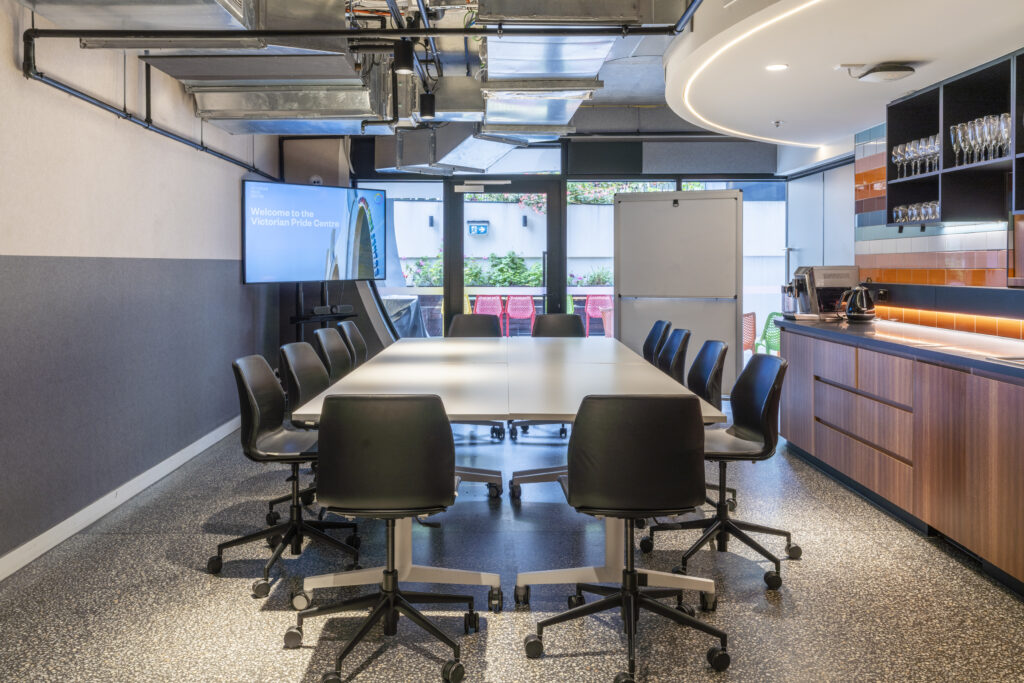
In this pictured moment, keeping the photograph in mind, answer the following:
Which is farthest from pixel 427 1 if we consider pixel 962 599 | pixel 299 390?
pixel 962 599

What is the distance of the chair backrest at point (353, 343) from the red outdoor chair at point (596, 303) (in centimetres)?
366

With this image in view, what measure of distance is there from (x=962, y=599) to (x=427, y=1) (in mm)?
3778

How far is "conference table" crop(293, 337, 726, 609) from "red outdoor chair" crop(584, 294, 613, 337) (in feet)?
11.9

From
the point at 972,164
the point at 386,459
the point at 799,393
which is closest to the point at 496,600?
the point at 386,459

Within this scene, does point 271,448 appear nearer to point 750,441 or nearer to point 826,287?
point 750,441

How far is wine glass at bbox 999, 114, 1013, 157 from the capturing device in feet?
12.8

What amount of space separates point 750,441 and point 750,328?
17.9 feet

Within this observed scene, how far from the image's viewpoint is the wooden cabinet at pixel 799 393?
204 inches

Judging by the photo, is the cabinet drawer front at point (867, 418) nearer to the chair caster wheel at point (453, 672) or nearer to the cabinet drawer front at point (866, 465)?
the cabinet drawer front at point (866, 465)

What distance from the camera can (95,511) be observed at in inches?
165

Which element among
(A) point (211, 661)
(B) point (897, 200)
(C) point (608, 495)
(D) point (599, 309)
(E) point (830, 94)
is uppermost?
(E) point (830, 94)

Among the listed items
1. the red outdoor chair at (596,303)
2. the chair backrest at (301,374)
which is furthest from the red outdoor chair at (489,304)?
the chair backrest at (301,374)

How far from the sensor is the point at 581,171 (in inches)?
333

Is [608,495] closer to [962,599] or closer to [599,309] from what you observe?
[962,599]
